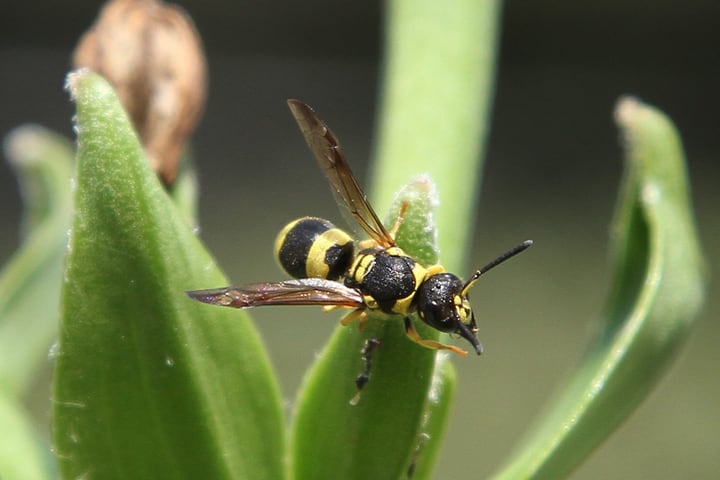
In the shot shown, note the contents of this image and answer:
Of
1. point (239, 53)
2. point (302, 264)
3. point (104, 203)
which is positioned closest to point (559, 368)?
point (239, 53)

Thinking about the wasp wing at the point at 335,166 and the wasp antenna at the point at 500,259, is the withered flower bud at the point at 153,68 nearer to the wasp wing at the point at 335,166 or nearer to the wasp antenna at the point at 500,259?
the wasp wing at the point at 335,166

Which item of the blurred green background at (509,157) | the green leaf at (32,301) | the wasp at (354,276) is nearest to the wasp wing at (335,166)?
the wasp at (354,276)

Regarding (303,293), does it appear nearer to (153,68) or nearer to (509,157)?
(153,68)

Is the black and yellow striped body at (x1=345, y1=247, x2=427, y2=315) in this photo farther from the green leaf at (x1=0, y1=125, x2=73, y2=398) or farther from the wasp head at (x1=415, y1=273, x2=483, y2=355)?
the green leaf at (x1=0, y1=125, x2=73, y2=398)

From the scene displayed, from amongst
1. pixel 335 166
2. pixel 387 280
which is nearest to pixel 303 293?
pixel 387 280

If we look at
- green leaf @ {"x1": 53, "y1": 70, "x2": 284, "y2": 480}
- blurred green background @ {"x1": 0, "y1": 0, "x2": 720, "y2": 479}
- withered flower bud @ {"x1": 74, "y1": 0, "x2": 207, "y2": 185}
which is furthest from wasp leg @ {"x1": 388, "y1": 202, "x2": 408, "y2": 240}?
blurred green background @ {"x1": 0, "y1": 0, "x2": 720, "y2": 479}
